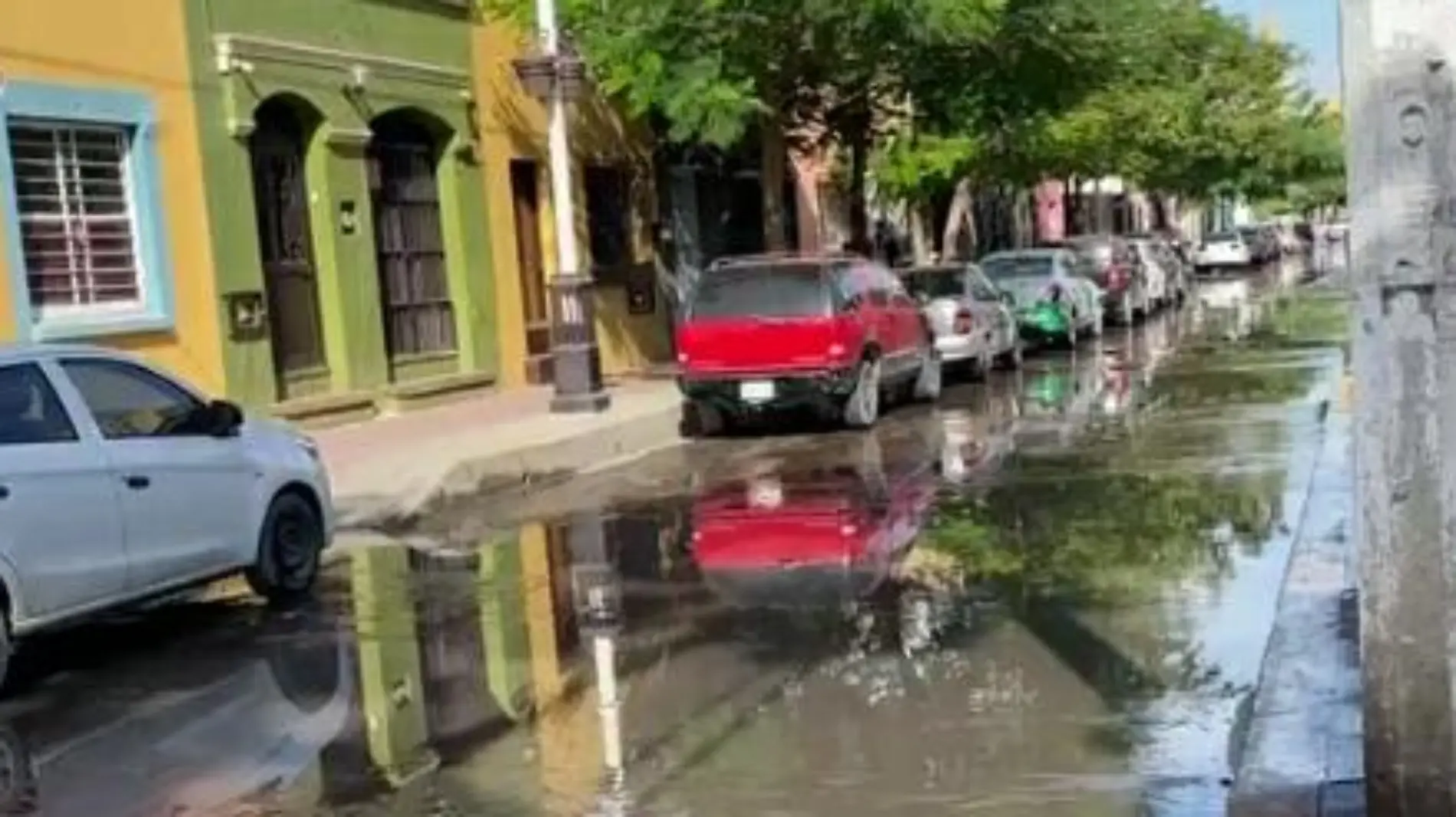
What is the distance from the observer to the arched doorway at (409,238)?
23.3m

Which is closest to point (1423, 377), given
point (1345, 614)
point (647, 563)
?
point (1345, 614)

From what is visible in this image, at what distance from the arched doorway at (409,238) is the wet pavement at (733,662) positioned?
8.57 meters

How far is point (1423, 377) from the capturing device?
4953mm

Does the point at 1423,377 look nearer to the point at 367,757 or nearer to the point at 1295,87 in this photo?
the point at 367,757

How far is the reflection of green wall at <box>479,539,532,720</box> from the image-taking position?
27.6ft

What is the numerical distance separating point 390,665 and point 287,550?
2.34m

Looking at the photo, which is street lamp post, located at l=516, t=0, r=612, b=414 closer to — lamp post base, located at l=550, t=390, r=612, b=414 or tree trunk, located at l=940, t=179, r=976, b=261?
lamp post base, located at l=550, t=390, r=612, b=414

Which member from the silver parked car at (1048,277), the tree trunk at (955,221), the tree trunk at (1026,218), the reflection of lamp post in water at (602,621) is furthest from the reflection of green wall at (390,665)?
the tree trunk at (1026,218)

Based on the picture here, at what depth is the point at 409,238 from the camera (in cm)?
2394

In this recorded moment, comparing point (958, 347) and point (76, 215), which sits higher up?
point (76, 215)

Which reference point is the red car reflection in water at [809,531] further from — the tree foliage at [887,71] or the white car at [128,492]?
the tree foliage at [887,71]

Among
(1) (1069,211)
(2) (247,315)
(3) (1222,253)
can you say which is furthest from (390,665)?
(3) (1222,253)

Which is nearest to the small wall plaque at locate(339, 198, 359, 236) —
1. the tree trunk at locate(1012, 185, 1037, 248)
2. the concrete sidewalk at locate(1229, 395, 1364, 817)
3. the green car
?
the green car

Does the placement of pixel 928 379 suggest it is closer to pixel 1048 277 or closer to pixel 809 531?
pixel 1048 277
